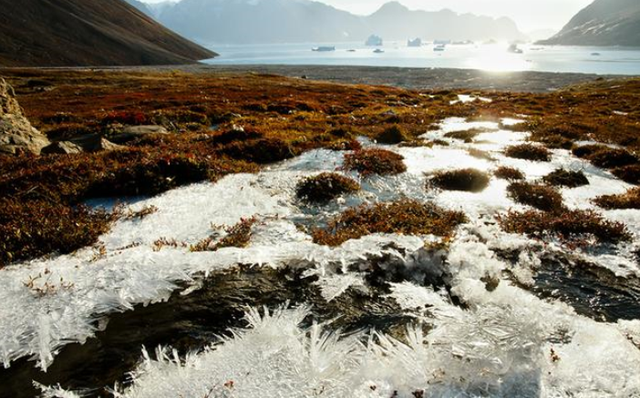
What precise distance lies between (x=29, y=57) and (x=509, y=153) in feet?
669

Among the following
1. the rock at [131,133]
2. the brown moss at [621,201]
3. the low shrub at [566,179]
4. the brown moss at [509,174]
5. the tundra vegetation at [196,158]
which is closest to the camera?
the tundra vegetation at [196,158]

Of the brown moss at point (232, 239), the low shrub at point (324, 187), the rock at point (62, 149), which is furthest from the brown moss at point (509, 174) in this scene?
the rock at point (62, 149)

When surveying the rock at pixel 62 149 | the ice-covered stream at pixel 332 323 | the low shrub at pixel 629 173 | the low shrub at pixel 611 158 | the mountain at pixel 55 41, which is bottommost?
the ice-covered stream at pixel 332 323

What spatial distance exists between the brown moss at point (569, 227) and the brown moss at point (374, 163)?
468 centimetres

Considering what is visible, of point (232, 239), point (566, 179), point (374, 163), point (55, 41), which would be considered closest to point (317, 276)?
point (232, 239)

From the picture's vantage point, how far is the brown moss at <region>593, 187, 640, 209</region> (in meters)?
11.0

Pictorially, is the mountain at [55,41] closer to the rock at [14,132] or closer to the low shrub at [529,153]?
the rock at [14,132]

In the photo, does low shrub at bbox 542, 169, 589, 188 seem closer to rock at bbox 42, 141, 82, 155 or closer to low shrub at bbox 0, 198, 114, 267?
low shrub at bbox 0, 198, 114, 267

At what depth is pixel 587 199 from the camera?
11.8 metres

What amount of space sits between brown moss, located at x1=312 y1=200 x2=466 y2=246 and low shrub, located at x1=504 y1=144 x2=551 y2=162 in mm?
8348

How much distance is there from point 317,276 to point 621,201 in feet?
33.8

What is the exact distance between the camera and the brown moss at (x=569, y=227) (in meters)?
9.05

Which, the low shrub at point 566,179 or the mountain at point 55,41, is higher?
the mountain at point 55,41

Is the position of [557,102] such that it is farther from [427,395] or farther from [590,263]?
[427,395]
